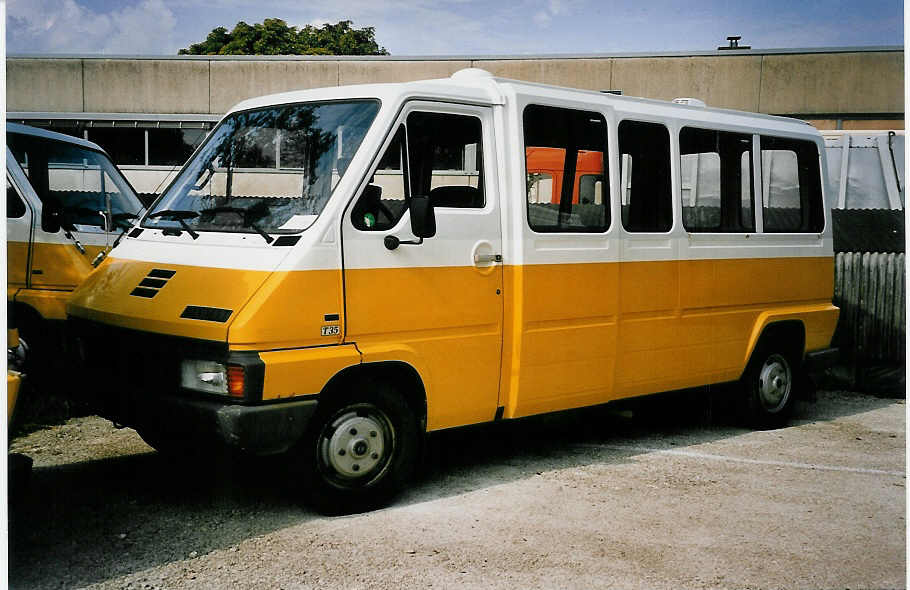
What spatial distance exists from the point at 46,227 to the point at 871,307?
7955mm

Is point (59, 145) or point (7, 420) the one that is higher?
point (59, 145)

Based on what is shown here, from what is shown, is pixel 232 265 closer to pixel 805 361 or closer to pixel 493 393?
pixel 493 393

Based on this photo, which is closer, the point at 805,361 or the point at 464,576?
the point at 464,576

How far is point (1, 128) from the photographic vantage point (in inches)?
161

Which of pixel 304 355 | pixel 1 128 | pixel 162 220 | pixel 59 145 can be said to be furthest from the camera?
pixel 59 145

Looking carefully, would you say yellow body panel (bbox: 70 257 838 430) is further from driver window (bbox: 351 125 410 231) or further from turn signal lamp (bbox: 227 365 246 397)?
driver window (bbox: 351 125 410 231)

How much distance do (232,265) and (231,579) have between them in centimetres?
161

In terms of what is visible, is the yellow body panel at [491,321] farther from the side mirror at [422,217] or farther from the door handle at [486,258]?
the side mirror at [422,217]

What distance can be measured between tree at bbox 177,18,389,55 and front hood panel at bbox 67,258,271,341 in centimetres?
2647

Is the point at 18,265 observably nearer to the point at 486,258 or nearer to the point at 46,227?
the point at 46,227

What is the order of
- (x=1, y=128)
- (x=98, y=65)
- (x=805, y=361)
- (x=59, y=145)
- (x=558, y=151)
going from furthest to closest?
(x=98, y=65) → (x=59, y=145) → (x=805, y=361) → (x=558, y=151) → (x=1, y=128)

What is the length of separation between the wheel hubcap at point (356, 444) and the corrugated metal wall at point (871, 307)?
21.2ft

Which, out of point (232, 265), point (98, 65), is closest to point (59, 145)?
point (232, 265)

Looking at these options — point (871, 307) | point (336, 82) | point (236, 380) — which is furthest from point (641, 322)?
point (336, 82)
